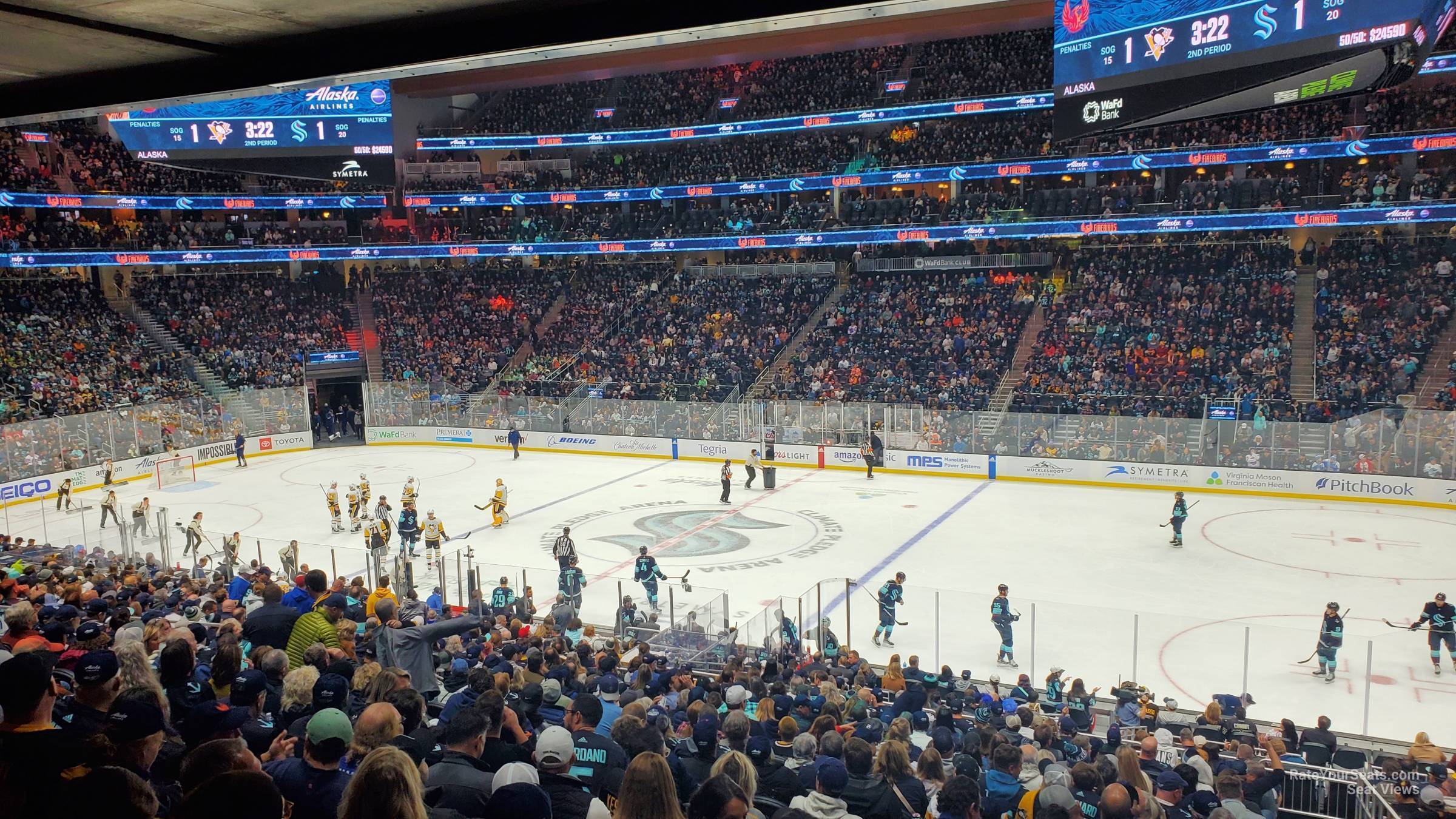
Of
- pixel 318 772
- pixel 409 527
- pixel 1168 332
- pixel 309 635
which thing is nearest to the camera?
pixel 318 772

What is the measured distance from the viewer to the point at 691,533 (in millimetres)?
21656

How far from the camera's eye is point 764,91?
41.2m

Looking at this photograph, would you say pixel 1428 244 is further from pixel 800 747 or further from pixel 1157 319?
pixel 800 747

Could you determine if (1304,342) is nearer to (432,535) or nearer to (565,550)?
(565,550)

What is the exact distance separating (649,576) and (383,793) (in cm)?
1264

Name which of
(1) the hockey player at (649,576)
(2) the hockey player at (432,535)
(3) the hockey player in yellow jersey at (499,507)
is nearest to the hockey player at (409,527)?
(2) the hockey player at (432,535)

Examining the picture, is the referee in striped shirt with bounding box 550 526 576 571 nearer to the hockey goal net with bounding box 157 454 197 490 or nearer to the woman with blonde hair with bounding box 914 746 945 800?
the woman with blonde hair with bounding box 914 746 945 800

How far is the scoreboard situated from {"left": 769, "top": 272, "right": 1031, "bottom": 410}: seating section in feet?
51.6

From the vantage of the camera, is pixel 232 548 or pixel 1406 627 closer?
pixel 1406 627

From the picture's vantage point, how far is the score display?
73.2 ft

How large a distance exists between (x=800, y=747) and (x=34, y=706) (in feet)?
12.4

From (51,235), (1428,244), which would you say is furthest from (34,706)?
(51,235)

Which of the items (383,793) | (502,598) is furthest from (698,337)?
(383,793)

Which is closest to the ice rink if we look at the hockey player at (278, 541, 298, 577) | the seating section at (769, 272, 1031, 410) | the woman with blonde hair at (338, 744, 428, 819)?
the hockey player at (278, 541, 298, 577)
